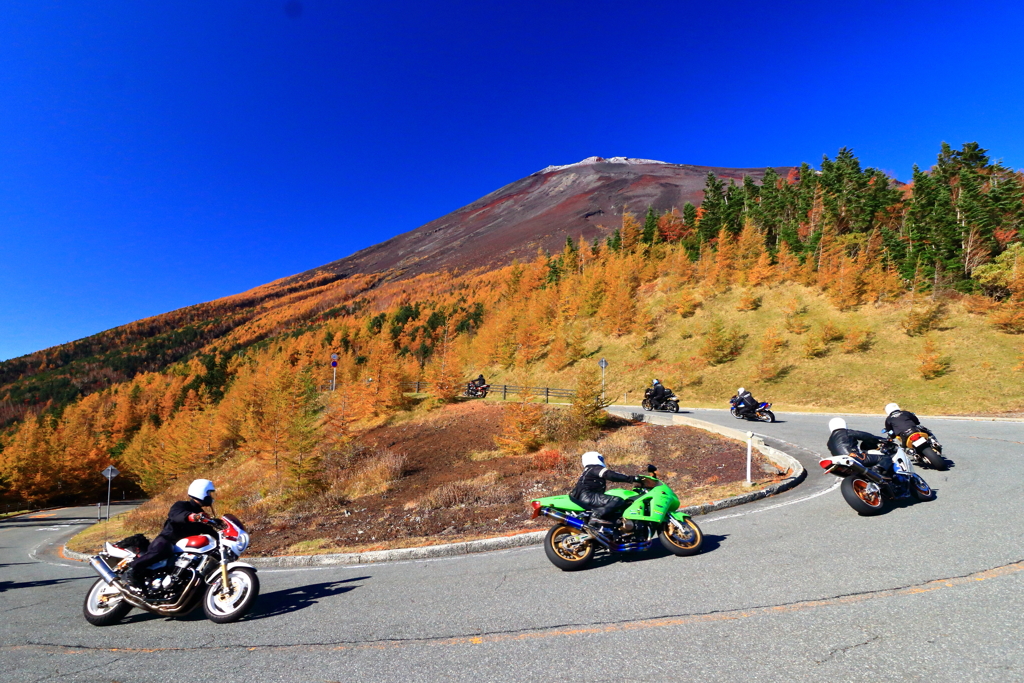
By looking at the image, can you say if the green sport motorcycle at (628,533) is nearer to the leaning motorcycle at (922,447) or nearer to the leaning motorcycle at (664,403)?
the leaning motorcycle at (922,447)

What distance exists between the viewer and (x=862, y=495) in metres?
7.22

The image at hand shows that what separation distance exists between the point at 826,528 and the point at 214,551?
8189mm

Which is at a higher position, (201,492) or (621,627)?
(201,492)

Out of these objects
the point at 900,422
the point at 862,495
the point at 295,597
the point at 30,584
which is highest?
the point at 900,422

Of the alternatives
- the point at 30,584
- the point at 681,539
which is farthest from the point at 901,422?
the point at 30,584

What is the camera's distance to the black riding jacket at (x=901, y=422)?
10.2 meters

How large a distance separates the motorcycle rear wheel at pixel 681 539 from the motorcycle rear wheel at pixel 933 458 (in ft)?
24.0

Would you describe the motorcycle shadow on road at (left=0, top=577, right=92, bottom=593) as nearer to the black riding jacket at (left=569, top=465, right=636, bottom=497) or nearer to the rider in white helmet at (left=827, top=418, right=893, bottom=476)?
the black riding jacket at (left=569, top=465, right=636, bottom=497)

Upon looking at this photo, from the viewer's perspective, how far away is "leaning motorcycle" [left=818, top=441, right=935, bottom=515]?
7.16 metres

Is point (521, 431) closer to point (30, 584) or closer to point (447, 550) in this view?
point (447, 550)

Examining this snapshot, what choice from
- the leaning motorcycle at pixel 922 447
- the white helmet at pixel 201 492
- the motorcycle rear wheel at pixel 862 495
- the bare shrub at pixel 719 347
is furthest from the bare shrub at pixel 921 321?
the white helmet at pixel 201 492

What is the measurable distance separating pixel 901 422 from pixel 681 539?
784 cm

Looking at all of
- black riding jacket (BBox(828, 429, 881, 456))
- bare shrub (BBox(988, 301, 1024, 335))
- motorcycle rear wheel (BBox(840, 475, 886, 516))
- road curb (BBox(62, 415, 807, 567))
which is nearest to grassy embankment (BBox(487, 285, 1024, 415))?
bare shrub (BBox(988, 301, 1024, 335))

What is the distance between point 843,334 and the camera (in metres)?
38.8
